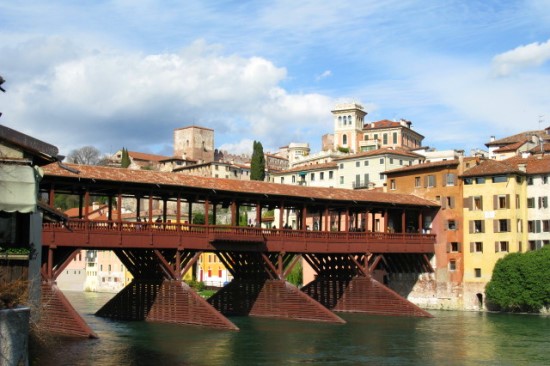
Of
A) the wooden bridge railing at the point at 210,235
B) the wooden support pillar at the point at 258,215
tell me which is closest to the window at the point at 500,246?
the wooden bridge railing at the point at 210,235

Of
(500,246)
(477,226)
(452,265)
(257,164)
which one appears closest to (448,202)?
(477,226)

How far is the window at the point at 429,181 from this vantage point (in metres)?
58.6

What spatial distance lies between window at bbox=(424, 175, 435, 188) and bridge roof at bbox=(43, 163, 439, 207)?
6.86ft

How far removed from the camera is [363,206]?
53.2 metres

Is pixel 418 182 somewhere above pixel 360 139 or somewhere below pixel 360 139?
below

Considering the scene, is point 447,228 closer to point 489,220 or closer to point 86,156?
point 489,220

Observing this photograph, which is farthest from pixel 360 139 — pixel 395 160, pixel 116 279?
pixel 116 279

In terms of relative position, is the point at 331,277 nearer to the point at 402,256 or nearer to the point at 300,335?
the point at 402,256

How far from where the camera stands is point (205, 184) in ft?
145

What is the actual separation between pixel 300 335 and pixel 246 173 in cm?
10781

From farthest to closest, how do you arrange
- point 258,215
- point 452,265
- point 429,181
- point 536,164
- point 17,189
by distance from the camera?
point 429,181 → point 536,164 → point 452,265 → point 258,215 → point 17,189

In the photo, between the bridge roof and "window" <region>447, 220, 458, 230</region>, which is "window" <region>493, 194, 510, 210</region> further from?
the bridge roof

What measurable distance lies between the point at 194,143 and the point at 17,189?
502ft

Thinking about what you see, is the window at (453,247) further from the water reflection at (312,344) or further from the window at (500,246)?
the water reflection at (312,344)
